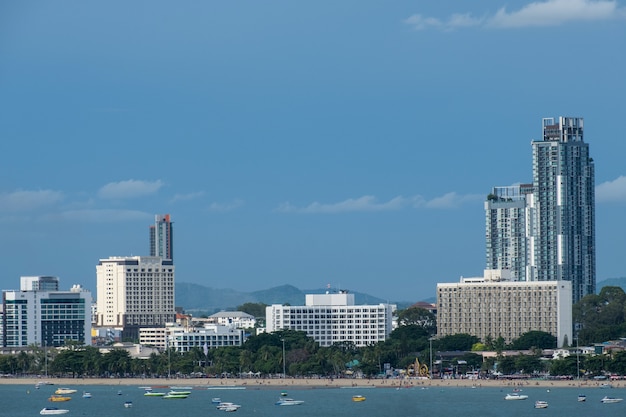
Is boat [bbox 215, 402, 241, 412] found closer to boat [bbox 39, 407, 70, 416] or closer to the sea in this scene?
the sea

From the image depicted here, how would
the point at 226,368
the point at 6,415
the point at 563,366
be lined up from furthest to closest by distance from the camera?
the point at 226,368
the point at 563,366
the point at 6,415

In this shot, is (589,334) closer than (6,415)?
No

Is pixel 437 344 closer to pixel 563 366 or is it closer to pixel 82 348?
pixel 563 366

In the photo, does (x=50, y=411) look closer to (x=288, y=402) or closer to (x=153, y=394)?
(x=288, y=402)

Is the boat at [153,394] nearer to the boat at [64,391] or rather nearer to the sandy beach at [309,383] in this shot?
the boat at [64,391]

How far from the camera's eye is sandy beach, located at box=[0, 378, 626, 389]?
494ft

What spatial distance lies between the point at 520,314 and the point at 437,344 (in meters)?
16.1

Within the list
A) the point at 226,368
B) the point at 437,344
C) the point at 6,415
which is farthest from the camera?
the point at 437,344

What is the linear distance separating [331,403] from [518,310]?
228 feet

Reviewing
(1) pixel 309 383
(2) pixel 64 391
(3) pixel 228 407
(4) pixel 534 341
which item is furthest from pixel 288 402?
(4) pixel 534 341

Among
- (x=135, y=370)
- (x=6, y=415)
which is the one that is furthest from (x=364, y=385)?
(x=6, y=415)

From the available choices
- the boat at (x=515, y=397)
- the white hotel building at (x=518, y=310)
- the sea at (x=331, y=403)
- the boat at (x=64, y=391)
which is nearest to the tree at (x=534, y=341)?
the white hotel building at (x=518, y=310)

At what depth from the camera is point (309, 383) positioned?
6309 inches

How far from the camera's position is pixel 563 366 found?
6063 inches
